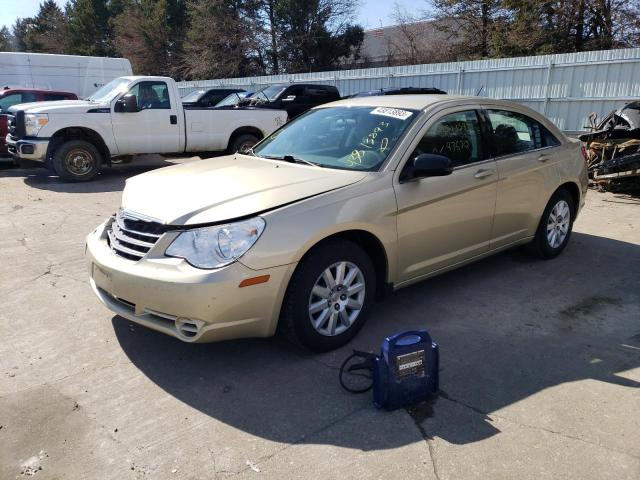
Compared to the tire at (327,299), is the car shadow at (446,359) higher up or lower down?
lower down

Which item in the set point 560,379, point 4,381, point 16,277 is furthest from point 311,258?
point 16,277

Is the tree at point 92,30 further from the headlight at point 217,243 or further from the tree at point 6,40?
the headlight at point 217,243

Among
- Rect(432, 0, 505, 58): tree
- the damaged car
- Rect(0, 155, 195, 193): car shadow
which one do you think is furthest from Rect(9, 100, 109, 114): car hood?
Rect(432, 0, 505, 58): tree

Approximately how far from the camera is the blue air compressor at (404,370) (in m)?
3.00

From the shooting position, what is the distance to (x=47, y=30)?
63.5 metres

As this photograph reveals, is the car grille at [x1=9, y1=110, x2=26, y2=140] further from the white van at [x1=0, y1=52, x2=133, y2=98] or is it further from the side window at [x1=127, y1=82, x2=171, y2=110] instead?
the white van at [x1=0, y1=52, x2=133, y2=98]

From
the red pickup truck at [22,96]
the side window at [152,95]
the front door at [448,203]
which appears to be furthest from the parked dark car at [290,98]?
the front door at [448,203]

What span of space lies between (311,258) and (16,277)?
3.36m

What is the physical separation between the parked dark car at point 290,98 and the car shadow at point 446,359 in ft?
35.9

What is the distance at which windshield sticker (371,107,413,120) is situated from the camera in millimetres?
4285

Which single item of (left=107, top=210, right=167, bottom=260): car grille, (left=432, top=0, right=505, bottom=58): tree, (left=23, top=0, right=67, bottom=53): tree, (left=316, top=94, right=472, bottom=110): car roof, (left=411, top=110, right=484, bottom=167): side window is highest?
(left=23, top=0, right=67, bottom=53): tree

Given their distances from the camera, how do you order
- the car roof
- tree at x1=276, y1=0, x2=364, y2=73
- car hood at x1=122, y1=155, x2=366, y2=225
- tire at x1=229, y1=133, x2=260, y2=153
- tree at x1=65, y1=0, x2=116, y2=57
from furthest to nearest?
tree at x1=65, y1=0, x2=116, y2=57, tree at x1=276, y1=0, x2=364, y2=73, tire at x1=229, y1=133, x2=260, y2=153, the car roof, car hood at x1=122, y1=155, x2=366, y2=225

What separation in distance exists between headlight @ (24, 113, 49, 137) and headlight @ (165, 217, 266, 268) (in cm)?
773

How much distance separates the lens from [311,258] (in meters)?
3.48
